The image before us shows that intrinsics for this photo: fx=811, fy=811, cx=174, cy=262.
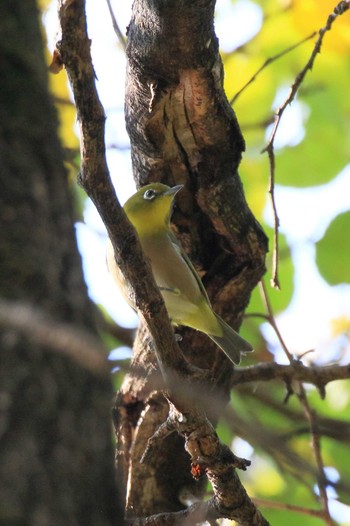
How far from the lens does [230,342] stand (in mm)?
4094

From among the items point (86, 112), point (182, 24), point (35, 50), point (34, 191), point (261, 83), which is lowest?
point (34, 191)

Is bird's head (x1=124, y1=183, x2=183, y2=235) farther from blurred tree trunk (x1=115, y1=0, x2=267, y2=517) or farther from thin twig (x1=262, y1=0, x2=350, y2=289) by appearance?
thin twig (x1=262, y1=0, x2=350, y2=289)

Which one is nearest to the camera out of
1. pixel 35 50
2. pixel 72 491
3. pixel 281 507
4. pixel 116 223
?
pixel 72 491

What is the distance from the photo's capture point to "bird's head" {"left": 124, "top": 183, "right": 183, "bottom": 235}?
399 cm

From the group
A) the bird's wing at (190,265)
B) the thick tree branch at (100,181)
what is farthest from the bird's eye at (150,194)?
the thick tree branch at (100,181)

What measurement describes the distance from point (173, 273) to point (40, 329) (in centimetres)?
327

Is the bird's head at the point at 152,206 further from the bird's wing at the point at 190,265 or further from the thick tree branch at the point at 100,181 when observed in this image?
the thick tree branch at the point at 100,181

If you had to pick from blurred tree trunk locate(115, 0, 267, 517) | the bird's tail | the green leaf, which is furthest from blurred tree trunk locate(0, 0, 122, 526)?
the green leaf

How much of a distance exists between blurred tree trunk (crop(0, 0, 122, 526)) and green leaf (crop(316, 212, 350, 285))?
115 inches

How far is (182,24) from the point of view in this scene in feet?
10.4

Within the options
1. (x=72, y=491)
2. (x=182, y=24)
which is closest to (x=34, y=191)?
(x=72, y=491)

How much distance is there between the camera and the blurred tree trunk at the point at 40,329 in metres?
1.38

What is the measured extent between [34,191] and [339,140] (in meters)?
3.61

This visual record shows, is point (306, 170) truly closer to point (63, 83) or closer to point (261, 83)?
point (261, 83)
